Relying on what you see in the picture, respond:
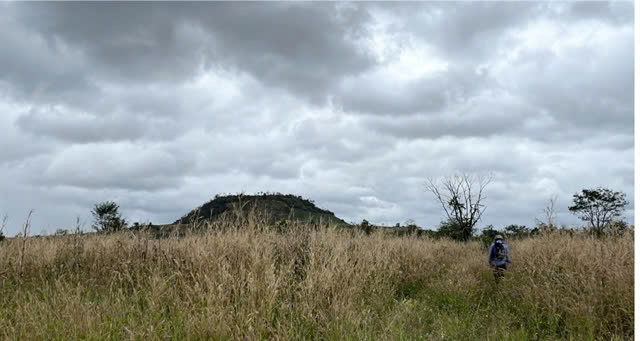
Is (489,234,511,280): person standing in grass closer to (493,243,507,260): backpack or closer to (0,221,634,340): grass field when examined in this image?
(493,243,507,260): backpack

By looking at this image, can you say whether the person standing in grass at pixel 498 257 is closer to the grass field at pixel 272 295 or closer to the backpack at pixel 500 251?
the backpack at pixel 500 251

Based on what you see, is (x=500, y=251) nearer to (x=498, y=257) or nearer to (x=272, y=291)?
(x=498, y=257)

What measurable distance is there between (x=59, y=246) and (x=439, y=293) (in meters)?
9.28

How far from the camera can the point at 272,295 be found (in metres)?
6.65

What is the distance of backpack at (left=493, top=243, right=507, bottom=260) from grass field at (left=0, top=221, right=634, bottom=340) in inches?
28.0

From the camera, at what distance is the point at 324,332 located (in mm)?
6477

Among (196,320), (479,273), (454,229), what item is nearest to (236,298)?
(196,320)

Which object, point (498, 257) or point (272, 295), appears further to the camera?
point (498, 257)

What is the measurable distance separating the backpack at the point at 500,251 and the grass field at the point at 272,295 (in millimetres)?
711

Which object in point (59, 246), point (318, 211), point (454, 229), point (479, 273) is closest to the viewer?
point (59, 246)

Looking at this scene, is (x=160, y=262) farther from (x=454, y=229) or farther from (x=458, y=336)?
(x=454, y=229)

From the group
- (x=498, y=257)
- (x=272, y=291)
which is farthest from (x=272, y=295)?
(x=498, y=257)

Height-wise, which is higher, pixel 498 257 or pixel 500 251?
pixel 500 251

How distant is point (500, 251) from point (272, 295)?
894 centimetres
